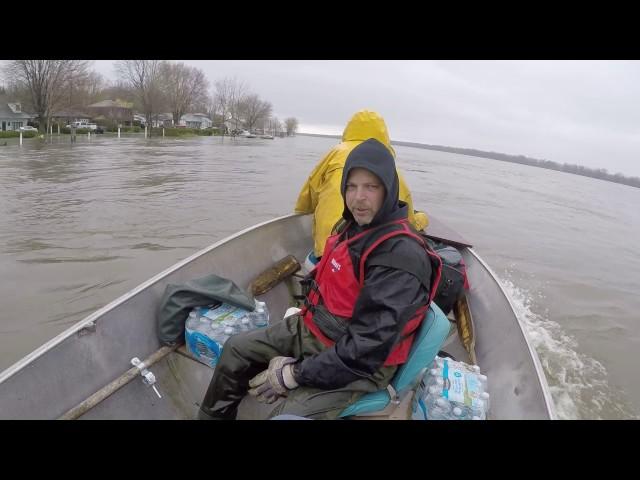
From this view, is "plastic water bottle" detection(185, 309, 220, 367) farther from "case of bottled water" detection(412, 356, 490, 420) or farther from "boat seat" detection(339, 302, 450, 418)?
"case of bottled water" detection(412, 356, 490, 420)

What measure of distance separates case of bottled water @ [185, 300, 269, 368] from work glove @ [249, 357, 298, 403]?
0.73 meters

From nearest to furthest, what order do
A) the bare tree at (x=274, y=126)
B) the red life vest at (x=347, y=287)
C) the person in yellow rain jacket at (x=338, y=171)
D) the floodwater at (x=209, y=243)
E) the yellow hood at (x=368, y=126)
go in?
the red life vest at (x=347, y=287) → the person in yellow rain jacket at (x=338, y=171) → the yellow hood at (x=368, y=126) → the floodwater at (x=209, y=243) → the bare tree at (x=274, y=126)

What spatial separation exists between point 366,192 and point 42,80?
169 ft

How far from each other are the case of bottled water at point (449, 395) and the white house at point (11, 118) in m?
57.4

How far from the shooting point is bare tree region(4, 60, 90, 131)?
39688mm

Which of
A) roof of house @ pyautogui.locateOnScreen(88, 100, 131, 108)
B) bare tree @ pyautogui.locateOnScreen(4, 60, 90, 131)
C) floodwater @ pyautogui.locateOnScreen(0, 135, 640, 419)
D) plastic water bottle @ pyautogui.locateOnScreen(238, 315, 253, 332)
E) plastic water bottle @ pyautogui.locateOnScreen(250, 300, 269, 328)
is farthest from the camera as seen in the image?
roof of house @ pyautogui.locateOnScreen(88, 100, 131, 108)

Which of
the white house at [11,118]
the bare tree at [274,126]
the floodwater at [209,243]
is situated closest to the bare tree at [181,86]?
the white house at [11,118]

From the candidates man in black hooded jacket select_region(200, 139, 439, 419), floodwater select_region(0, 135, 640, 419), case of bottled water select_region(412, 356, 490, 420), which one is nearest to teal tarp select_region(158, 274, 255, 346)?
man in black hooded jacket select_region(200, 139, 439, 419)

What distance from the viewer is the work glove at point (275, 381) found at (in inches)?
75.5

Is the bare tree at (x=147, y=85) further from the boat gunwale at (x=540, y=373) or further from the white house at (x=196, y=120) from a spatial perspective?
the boat gunwale at (x=540, y=373)

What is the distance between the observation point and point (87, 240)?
25.2 feet

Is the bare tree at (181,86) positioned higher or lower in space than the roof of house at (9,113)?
higher
